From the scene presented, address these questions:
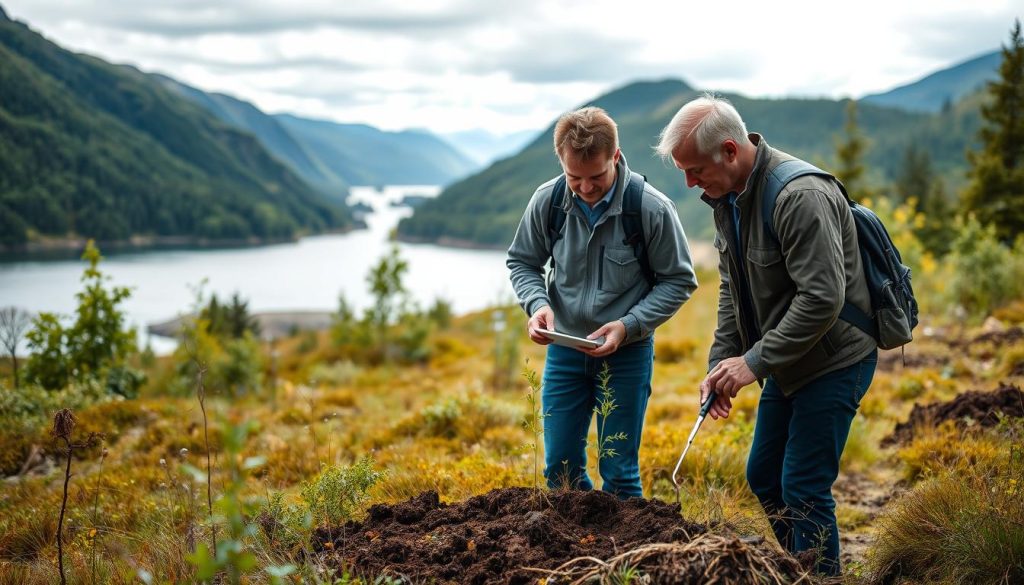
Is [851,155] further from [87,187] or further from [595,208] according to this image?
[87,187]

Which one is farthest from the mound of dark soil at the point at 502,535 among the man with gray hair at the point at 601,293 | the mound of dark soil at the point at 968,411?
the mound of dark soil at the point at 968,411

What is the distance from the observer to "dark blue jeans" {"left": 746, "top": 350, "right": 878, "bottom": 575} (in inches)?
129

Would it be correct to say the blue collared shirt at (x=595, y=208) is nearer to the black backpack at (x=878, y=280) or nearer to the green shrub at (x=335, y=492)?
the black backpack at (x=878, y=280)

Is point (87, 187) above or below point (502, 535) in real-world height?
above

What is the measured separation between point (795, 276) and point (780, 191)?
37 centimetres

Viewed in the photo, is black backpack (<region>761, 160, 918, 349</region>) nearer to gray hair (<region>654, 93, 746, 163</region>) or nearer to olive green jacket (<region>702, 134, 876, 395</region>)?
olive green jacket (<region>702, 134, 876, 395</region>)

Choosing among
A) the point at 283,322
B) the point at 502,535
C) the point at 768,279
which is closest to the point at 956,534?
the point at 768,279

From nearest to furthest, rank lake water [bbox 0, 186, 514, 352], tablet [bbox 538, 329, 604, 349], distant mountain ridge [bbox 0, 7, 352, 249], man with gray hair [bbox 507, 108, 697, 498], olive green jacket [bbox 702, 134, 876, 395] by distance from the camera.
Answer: olive green jacket [bbox 702, 134, 876, 395]
tablet [bbox 538, 329, 604, 349]
man with gray hair [bbox 507, 108, 697, 498]
lake water [bbox 0, 186, 514, 352]
distant mountain ridge [bbox 0, 7, 352, 249]

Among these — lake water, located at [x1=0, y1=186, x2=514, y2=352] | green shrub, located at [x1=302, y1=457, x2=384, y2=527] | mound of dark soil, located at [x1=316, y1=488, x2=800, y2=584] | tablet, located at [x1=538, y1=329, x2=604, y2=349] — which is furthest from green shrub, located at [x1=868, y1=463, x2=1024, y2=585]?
lake water, located at [x1=0, y1=186, x2=514, y2=352]

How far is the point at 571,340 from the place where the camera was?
3680 mm

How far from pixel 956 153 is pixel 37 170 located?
198886 millimetres

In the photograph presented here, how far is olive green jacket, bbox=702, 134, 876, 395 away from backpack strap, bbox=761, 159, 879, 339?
0.8 inches

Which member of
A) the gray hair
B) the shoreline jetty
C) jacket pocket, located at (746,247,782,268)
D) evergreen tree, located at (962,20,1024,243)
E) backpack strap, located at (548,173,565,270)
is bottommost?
the shoreline jetty

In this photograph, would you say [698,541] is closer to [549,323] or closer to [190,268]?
[549,323]
